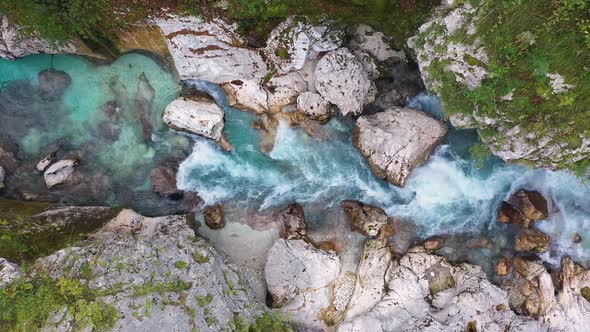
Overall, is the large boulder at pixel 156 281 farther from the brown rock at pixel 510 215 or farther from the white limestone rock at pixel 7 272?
the brown rock at pixel 510 215

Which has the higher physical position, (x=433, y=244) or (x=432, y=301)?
(x=433, y=244)

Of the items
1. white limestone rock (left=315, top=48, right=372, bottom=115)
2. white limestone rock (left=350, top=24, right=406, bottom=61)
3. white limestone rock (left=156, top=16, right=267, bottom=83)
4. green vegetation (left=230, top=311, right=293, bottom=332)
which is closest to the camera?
green vegetation (left=230, top=311, right=293, bottom=332)

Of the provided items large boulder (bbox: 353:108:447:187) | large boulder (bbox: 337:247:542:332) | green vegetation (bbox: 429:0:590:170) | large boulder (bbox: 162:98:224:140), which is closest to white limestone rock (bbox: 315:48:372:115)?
large boulder (bbox: 353:108:447:187)

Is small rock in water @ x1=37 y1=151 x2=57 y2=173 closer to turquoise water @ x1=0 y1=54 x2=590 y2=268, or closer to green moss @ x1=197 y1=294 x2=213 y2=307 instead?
turquoise water @ x1=0 y1=54 x2=590 y2=268

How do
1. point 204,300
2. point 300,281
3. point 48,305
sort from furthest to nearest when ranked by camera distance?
point 300,281
point 204,300
point 48,305

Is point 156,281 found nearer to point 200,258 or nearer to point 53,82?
point 200,258

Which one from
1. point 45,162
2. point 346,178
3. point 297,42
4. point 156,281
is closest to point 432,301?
point 346,178
